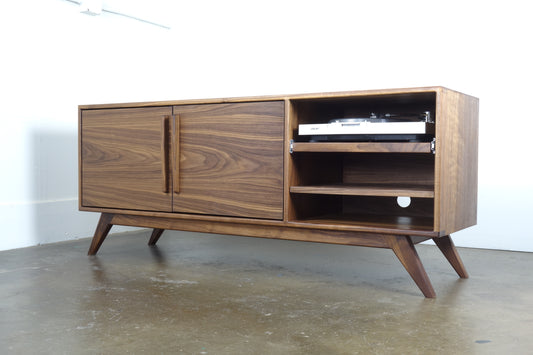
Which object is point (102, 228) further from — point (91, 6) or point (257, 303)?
point (91, 6)

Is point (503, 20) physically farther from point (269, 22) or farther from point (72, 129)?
point (72, 129)

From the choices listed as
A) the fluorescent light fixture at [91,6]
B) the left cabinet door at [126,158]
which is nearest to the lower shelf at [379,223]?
the left cabinet door at [126,158]

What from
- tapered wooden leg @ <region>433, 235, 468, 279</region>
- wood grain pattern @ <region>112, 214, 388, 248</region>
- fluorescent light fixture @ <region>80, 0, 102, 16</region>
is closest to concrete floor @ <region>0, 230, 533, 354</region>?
tapered wooden leg @ <region>433, 235, 468, 279</region>

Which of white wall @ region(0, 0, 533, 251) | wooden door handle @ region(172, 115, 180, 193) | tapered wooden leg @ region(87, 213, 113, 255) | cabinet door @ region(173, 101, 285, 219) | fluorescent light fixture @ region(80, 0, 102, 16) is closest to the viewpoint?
cabinet door @ region(173, 101, 285, 219)

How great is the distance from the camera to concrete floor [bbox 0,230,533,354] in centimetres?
125

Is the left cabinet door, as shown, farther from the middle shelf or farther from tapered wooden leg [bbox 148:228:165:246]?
the middle shelf

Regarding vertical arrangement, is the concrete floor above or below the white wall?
below

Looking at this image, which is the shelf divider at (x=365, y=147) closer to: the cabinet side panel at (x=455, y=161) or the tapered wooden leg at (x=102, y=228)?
the cabinet side panel at (x=455, y=161)

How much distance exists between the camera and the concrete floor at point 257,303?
1.25 metres

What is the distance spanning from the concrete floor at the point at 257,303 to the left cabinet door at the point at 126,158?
9.9 inches

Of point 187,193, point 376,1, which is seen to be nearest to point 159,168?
point 187,193

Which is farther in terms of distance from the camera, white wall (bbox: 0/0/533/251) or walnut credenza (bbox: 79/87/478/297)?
white wall (bbox: 0/0/533/251)

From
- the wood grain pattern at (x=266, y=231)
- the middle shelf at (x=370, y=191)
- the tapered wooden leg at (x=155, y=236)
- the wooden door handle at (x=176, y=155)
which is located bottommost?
the tapered wooden leg at (x=155, y=236)

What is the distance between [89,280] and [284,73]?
1602 millimetres
